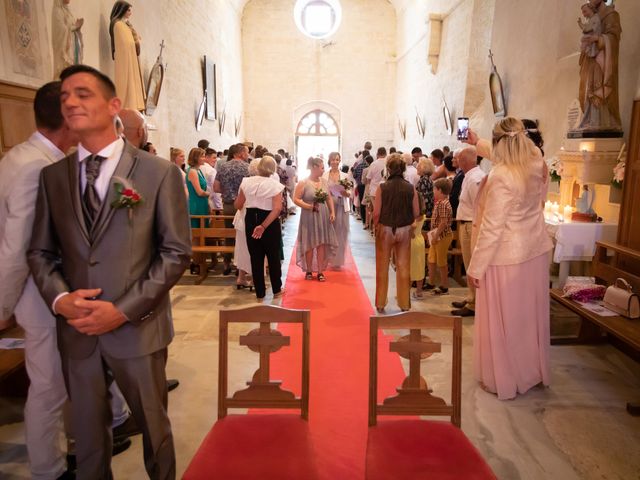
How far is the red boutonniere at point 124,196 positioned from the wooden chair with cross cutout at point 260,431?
66 cm

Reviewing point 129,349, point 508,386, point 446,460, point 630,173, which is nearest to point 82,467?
point 129,349

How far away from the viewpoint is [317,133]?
63.2 feet

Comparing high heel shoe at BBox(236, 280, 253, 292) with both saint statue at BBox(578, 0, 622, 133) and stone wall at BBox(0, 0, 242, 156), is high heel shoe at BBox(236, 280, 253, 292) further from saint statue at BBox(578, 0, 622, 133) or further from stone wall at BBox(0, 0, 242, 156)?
saint statue at BBox(578, 0, 622, 133)

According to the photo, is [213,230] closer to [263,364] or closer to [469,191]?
[469,191]

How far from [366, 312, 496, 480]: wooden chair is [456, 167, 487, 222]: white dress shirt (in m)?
2.98

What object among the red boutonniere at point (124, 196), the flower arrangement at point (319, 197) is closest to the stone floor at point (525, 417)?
the red boutonniere at point (124, 196)

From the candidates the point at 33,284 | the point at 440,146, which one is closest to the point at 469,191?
the point at 33,284

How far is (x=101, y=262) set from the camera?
171 cm

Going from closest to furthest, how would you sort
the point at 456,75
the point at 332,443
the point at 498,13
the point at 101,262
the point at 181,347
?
1. the point at 101,262
2. the point at 332,443
3. the point at 181,347
4. the point at 498,13
5. the point at 456,75

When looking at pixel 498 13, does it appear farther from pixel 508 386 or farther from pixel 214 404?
pixel 214 404

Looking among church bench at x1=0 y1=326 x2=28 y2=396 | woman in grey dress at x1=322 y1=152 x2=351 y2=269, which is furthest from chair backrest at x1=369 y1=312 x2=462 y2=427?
woman in grey dress at x1=322 y1=152 x2=351 y2=269

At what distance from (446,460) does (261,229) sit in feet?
12.1

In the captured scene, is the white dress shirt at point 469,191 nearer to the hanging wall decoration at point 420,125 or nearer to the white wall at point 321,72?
the hanging wall decoration at point 420,125

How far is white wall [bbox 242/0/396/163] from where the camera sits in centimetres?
1823
